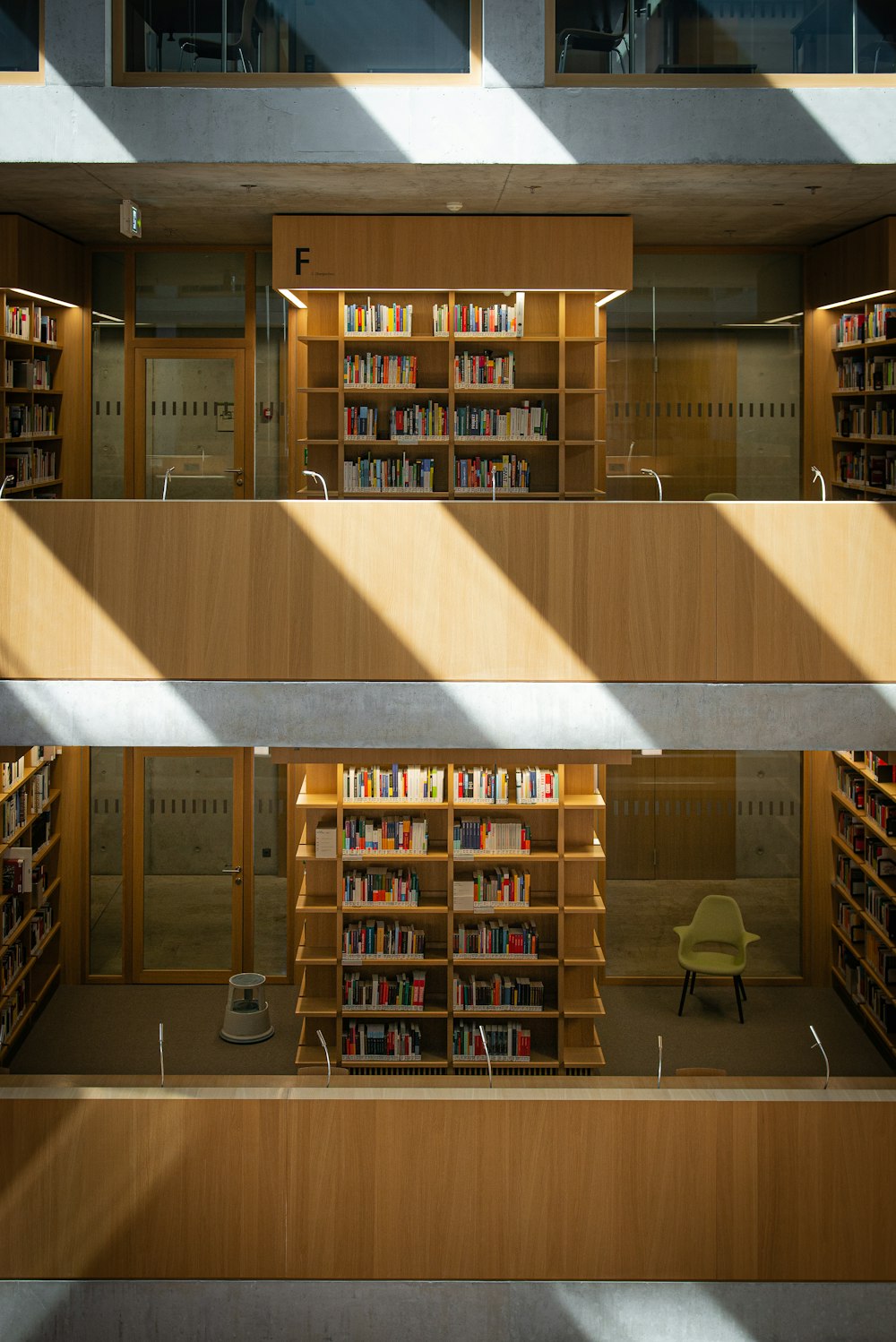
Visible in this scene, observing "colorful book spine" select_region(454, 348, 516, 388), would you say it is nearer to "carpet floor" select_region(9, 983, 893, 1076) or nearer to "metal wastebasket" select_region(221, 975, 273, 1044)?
"metal wastebasket" select_region(221, 975, 273, 1044)

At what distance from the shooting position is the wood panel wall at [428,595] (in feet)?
19.8

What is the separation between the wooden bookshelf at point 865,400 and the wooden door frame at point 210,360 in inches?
154

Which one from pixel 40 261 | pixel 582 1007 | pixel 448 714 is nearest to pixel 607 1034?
pixel 582 1007

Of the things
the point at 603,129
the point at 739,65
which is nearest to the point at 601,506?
the point at 603,129

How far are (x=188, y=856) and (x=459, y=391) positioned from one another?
12.1ft

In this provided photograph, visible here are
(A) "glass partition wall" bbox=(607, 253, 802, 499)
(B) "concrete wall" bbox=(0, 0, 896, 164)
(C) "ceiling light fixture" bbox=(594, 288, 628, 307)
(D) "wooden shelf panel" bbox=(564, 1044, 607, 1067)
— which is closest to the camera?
(B) "concrete wall" bbox=(0, 0, 896, 164)

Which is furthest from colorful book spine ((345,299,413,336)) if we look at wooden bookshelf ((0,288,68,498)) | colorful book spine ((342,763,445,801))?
colorful book spine ((342,763,445,801))

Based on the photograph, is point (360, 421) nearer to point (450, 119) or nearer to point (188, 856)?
point (450, 119)

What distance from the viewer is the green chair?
8852 millimetres

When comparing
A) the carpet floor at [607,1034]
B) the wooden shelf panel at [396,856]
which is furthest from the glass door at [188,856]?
the wooden shelf panel at [396,856]

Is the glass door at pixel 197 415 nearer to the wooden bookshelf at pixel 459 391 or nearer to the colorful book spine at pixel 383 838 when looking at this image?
the wooden bookshelf at pixel 459 391

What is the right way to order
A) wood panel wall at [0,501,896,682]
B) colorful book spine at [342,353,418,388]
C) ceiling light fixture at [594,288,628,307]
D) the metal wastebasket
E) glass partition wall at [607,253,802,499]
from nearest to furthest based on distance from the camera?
1. wood panel wall at [0,501,896,682]
2. ceiling light fixture at [594,288,628,307]
3. colorful book spine at [342,353,418,388]
4. the metal wastebasket
5. glass partition wall at [607,253,802,499]

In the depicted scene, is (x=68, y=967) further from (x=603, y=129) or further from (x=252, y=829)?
(x=603, y=129)

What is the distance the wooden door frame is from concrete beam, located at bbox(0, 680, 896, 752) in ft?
10.5
